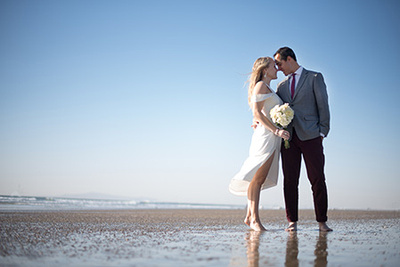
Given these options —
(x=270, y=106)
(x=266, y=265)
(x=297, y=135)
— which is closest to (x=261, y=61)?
(x=270, y=106)

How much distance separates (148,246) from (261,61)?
329 centimetres

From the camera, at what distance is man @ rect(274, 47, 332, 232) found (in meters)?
4.83

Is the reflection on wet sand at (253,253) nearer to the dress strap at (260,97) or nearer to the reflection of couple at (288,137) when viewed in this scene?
the reflection of couple at (288,137)

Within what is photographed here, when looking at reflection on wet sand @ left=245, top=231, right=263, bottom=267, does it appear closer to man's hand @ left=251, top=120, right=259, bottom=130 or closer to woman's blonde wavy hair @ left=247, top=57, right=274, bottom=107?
man's hand @ left=251, top=120, right=259, bottom=130

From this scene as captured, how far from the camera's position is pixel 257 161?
5.06 m

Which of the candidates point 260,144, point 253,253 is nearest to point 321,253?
point 253,253

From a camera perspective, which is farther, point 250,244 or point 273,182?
point 273,182

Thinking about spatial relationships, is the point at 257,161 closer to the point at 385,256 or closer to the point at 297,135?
the point at 297,135

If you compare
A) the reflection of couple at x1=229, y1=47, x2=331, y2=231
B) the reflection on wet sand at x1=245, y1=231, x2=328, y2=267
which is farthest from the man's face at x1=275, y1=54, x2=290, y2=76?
the reflection on wet sand at x1=245, y1=231, x2=328, y2=267

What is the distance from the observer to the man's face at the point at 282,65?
206 inches

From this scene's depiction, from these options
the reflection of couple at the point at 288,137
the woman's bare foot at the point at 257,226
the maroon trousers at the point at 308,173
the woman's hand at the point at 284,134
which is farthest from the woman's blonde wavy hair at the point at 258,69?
the woman's bare foot at the point at 257,226

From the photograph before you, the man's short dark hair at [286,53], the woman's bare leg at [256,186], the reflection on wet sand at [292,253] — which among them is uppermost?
the man's short dark hair at [286,53]

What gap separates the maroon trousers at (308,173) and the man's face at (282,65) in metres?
0.96

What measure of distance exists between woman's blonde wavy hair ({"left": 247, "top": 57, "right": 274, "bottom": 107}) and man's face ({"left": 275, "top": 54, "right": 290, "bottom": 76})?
0.44 ft
